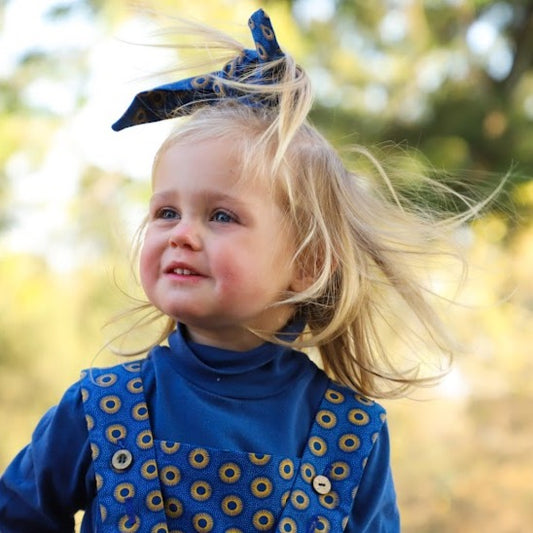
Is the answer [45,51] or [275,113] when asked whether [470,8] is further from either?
[275,113]

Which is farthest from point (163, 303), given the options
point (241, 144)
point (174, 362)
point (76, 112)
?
point (76, 112)

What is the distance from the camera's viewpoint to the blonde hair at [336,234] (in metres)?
1.29

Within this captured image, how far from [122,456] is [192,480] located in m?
0.08

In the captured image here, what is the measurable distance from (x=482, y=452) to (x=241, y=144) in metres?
2.85

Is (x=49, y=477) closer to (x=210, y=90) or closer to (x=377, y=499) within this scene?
(x=377, y=499)

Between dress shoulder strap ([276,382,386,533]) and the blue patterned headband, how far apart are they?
40cm

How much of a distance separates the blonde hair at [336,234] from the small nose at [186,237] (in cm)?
10

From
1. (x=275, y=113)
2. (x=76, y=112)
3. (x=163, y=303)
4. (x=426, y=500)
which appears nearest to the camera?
(x=163, y=303)

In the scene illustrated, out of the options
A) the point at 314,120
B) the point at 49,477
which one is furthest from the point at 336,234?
the point at 314,120

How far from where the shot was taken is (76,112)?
119 inches

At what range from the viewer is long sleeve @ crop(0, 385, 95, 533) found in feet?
3.87

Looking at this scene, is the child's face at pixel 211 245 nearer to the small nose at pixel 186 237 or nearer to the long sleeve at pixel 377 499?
the small nose at pixel 186 237

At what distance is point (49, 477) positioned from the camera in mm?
1184

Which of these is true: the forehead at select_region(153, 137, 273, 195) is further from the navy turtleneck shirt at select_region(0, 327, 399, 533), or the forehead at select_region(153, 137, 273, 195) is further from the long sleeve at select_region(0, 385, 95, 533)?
the long sleeve at select_region(0, 385, 95, 533)
